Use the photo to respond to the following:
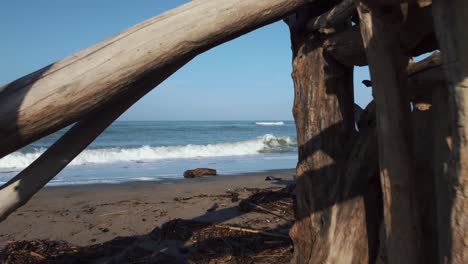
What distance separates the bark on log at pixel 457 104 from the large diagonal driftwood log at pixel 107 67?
2.57 ft

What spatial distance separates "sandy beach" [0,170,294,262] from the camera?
5312 millimetres

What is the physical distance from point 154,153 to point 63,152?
1861 centimetres

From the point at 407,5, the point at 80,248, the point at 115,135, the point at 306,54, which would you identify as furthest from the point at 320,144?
the point at 115,135

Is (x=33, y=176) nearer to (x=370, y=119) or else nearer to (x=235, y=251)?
(x=370, y=119)

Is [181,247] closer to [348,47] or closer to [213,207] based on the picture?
[213,207]

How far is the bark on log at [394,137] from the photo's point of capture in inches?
75.7

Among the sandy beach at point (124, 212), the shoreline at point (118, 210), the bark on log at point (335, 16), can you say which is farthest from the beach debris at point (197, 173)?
the bark on log at point (335, 16)

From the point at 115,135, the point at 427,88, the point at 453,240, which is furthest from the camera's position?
the point at 115,135

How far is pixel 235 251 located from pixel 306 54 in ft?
6.84

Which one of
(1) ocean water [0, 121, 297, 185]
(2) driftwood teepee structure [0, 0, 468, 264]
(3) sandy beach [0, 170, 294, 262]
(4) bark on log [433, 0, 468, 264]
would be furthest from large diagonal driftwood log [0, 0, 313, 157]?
(1) ocean water [0, 121, 297, 185]

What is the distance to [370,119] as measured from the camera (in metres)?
2.76

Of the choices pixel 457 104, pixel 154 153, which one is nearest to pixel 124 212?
pixel 457 104

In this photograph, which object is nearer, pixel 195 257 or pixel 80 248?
pixel 195 257

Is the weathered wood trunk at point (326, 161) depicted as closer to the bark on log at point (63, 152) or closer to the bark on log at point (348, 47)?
the bark on log at point (348, 47)
